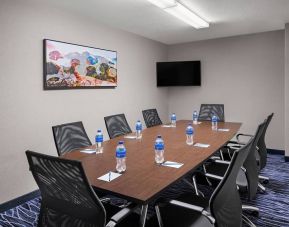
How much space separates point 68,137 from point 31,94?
92 cm

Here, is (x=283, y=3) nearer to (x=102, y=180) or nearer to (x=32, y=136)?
(x=102, y=180)

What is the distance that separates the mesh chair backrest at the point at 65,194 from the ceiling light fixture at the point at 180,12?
2456 millimetres

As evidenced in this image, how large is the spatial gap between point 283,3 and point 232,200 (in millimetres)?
3069

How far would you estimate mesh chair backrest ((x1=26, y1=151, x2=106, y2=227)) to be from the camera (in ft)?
3.99

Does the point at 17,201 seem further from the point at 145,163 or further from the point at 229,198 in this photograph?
the point at 229,198

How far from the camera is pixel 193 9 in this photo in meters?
3.53

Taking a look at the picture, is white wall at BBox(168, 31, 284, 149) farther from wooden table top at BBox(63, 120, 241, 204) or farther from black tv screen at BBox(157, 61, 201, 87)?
wooden table top at BBox(63, 120, 241, 204)

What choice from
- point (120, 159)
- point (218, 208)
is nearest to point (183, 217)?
point (218, 208)

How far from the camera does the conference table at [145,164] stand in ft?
4.78

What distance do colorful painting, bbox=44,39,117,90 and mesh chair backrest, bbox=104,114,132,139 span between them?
0.82 m

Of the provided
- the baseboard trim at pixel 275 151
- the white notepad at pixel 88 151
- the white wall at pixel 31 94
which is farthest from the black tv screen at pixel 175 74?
the white notepad at pixel 88 151

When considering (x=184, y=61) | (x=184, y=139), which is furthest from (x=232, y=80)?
(x=184, y=139)

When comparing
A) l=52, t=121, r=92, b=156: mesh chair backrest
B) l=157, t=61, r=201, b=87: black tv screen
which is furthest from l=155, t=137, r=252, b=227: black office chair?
l=157, t=61, r=201, b=87: black tv screen

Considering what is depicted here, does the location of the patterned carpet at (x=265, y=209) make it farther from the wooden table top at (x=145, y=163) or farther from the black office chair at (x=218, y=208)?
the black office chair at (x=218, y=208)
